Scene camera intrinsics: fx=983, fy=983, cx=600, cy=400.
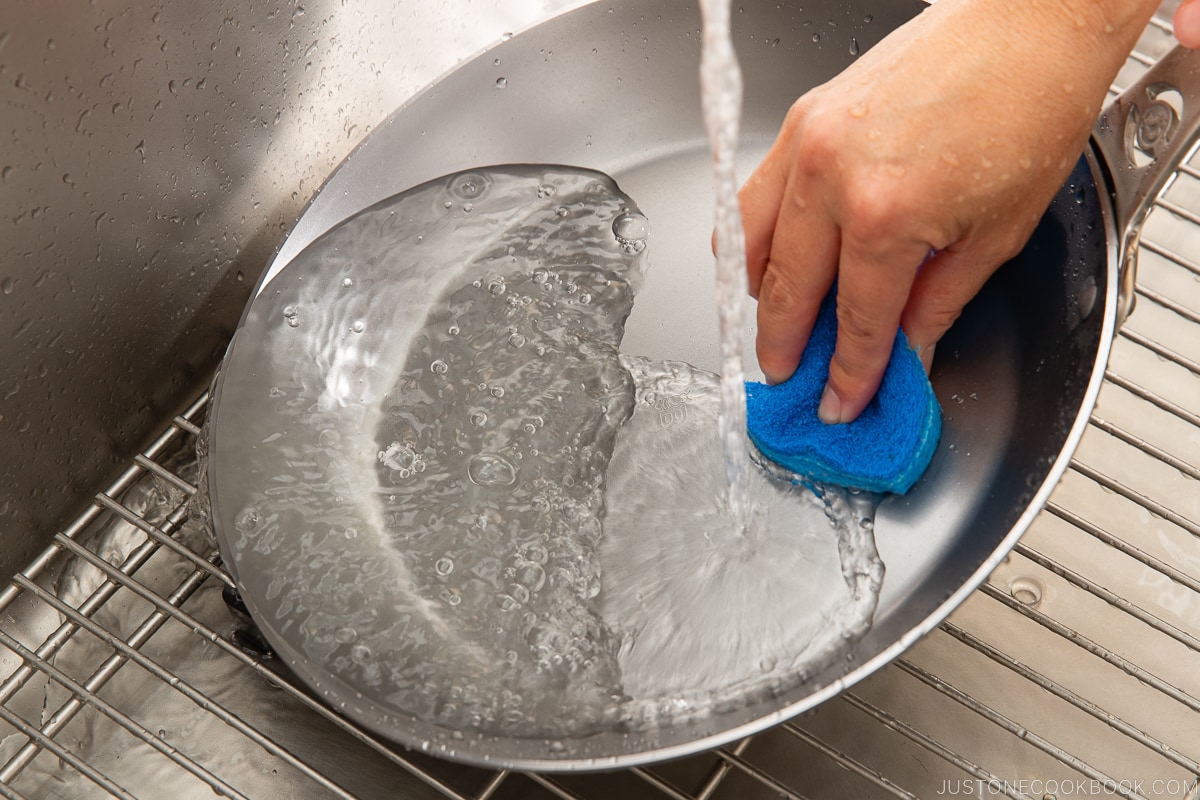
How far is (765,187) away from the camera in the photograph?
0.61m

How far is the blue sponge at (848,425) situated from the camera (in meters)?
0.62

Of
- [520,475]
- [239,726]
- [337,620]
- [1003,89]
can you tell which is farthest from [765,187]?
[239,726]

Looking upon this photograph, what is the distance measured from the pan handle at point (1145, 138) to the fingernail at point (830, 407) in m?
0.18

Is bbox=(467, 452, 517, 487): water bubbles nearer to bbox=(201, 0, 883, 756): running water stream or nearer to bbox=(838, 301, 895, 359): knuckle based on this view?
bbox=(201, 0, 883, 756): running water stream

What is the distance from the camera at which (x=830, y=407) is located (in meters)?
0.63

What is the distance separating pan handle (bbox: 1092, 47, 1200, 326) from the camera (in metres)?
0.58

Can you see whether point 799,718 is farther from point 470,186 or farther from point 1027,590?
point 470,186

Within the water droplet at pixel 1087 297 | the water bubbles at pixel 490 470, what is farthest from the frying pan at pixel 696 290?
the water bubbles at pixel 490 470

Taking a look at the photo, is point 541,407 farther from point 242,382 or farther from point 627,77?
point 627,77

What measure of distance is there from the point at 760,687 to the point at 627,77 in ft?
1.80

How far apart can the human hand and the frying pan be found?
0.09 m

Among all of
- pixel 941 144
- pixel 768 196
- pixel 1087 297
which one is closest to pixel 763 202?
pixel 768 196

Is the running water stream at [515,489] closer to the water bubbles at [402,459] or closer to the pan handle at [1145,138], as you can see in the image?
the water bubbles at [402,459]

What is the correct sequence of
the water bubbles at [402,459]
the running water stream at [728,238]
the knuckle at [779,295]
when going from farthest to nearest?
the water bubbles at [402,459]
the knuckle at [779,295]
the running water stream at [728,238]
